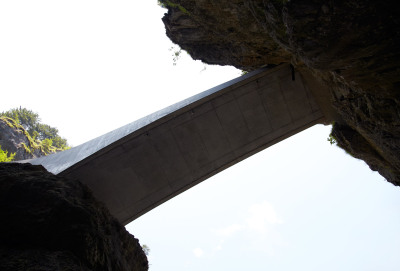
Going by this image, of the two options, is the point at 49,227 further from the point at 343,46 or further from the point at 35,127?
the point at 35,127

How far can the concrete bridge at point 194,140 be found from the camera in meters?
11.3

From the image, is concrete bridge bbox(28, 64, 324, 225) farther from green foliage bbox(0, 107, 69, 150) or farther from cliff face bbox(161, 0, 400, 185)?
green foliage bbox(0, 107, 69, 150)

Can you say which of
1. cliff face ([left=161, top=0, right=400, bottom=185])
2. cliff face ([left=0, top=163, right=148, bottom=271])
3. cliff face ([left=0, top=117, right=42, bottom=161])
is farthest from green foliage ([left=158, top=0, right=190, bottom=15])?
cliff face ([left=0, top=117, right=42, bottom=161])

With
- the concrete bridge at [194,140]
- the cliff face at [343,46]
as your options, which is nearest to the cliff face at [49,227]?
the concrete bridge at [194,140]

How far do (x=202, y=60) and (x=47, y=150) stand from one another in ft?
57.2

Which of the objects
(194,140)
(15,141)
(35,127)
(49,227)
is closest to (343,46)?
(194,140)

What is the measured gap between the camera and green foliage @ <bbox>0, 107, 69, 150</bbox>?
31.4 metres

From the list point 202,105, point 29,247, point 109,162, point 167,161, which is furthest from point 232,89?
point 29,247

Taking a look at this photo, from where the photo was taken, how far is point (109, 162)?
1116 centimetres

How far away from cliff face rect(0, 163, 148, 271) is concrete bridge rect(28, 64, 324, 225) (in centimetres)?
276

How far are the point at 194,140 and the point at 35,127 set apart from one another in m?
27.6

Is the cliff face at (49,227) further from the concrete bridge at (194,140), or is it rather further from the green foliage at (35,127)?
the green foliage at (35,127)

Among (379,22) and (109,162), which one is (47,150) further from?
(379,22)

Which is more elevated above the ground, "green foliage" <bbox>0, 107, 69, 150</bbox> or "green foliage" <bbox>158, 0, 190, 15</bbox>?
"green foliage" <bbox>158, 0, 190, 15</bbox>
